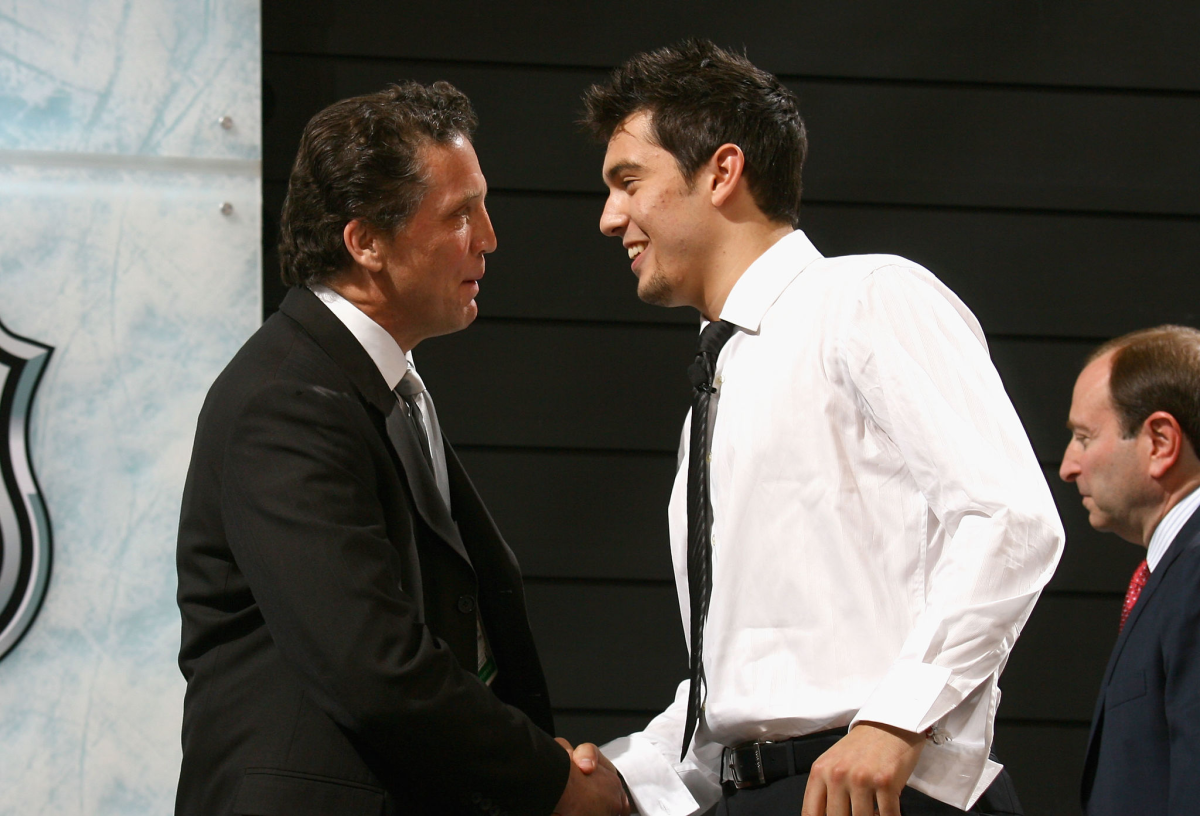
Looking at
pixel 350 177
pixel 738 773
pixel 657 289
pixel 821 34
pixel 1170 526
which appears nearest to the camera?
pixel 738 773

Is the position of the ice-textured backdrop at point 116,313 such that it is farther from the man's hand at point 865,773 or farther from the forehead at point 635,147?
the man's hand at point 865,773

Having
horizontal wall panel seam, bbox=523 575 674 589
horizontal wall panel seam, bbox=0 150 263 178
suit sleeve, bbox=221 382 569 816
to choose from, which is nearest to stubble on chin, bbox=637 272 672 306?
suit sleeve, bbox=221 382 569 816

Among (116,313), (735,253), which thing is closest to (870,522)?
(735,253)

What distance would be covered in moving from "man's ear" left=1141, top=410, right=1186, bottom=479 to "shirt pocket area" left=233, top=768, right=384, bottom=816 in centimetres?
159

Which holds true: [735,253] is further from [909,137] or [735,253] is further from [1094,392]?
[909,137]

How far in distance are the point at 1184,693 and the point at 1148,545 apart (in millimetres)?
524

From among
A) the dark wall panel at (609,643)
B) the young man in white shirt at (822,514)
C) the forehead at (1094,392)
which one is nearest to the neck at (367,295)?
the young man in white shirt at (822,514)

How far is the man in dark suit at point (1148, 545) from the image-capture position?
1624 millimetres

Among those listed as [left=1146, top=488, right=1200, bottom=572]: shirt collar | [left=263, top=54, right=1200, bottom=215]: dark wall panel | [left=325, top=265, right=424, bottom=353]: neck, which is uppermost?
[left=263, top=54, right=1200, bottom=215]: dark wall panel

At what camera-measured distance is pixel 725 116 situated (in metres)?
1.60

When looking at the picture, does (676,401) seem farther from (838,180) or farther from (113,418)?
(113,418)

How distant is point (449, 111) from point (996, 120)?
5.00 ft

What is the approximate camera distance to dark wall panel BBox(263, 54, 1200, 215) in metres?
2.41

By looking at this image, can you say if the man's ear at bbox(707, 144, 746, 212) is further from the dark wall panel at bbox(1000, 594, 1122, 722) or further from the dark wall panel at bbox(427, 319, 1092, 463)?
the dark wall panel at bbox(1000, 594, 1122, 722)
